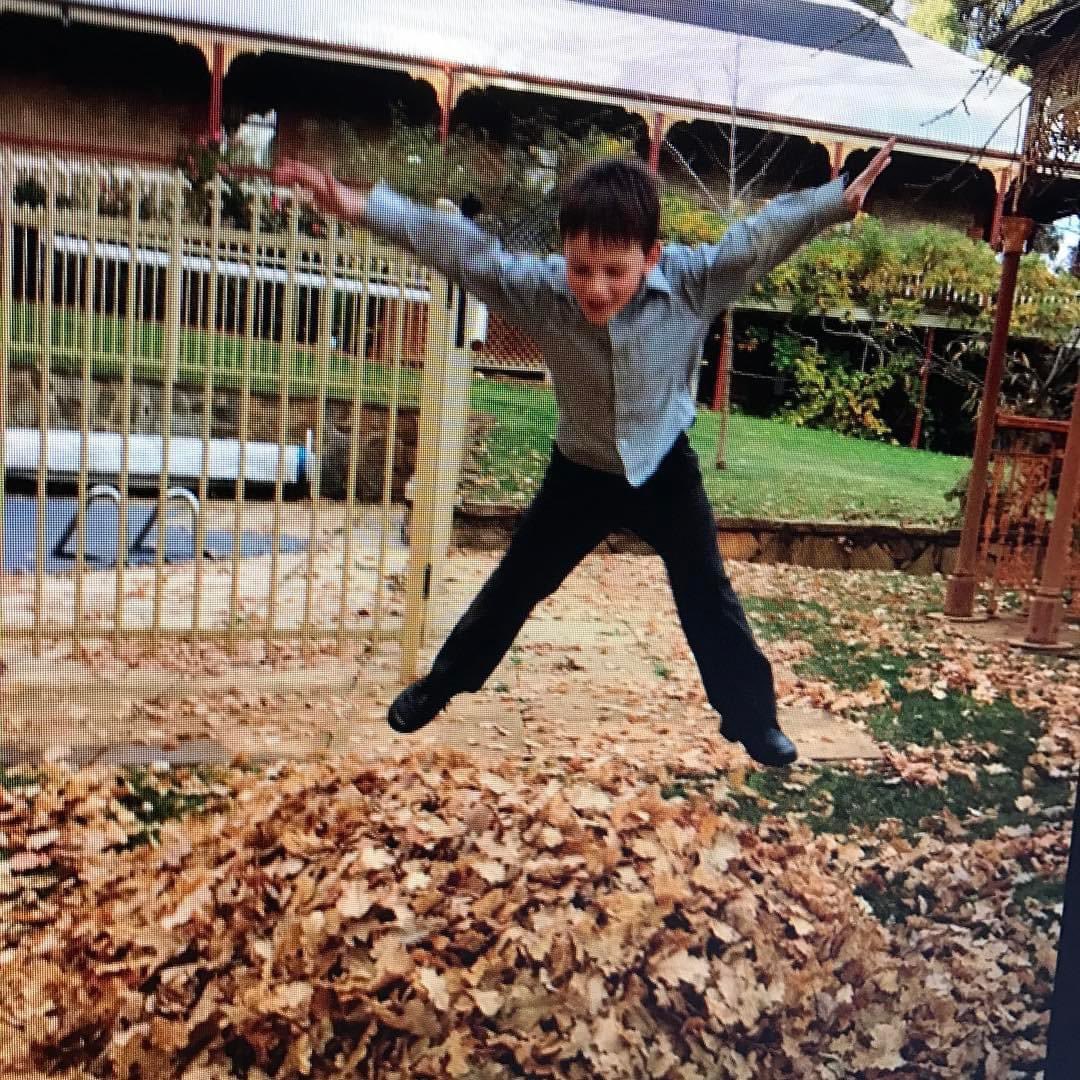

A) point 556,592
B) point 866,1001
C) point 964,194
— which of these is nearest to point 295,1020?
point 556,592

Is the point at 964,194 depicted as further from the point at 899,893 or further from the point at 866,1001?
the point at 866,1001

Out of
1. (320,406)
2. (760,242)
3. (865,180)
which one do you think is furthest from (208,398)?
(865,180)

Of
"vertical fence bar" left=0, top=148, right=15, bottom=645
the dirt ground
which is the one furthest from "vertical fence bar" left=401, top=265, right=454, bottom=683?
"vertical fence bar" left=0, top=148, right=15, bottom=645

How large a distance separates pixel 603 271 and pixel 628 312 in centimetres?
8

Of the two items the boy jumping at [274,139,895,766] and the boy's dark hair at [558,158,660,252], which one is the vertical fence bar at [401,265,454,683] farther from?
the boy's dark hair at [558,158,660,252]

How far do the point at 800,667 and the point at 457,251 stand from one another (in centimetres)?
99

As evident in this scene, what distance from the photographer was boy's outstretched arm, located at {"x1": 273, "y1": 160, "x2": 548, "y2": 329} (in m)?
1.69

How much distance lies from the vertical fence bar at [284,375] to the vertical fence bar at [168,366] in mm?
158

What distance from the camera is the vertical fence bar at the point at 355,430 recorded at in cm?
174

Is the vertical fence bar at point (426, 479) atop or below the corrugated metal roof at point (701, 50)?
below

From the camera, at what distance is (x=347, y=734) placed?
1.88m

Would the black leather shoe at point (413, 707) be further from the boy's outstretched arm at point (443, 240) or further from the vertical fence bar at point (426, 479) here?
the boy's outstretched arm at point (443, 240)

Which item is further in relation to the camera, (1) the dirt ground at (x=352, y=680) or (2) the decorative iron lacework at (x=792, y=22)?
(2) the decorative iron lacework at (x=792, y=22)

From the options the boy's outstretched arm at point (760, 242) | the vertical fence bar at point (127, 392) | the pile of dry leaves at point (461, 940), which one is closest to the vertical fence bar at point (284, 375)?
the vertical fence bar at point (127, 392)
